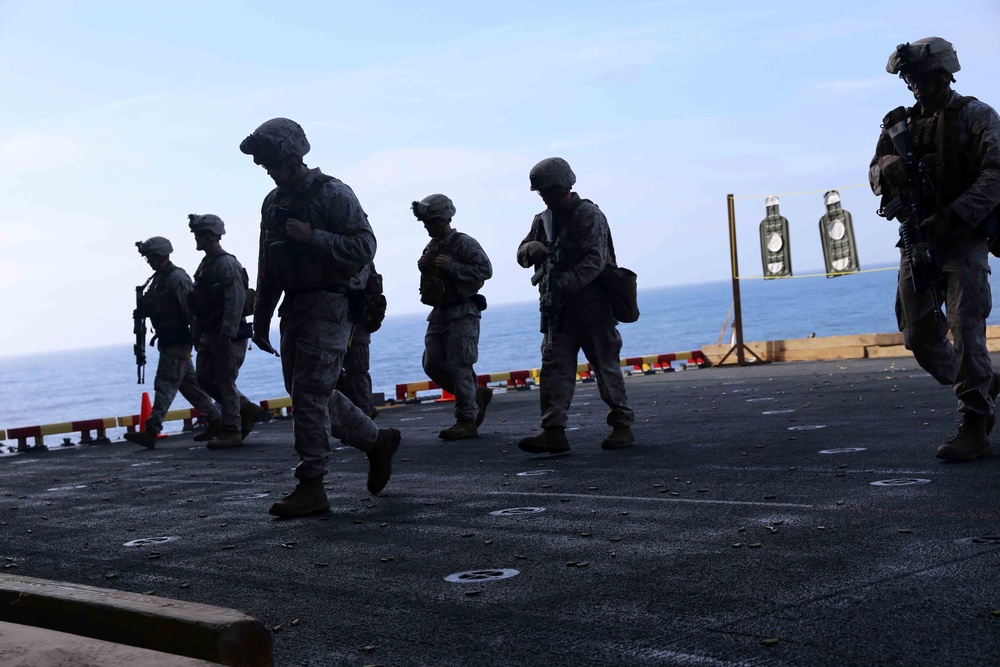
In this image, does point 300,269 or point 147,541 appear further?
point 300,269

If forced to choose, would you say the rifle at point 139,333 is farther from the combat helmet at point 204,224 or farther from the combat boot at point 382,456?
the combat boot at point 382,456

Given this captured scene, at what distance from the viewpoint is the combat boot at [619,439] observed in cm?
840

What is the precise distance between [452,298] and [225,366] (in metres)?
2.68

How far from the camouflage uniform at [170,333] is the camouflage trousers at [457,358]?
3258 mm

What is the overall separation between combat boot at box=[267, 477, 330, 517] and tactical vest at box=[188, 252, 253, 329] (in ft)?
Answer: 19.5

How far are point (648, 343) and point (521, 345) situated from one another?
13.0 meters

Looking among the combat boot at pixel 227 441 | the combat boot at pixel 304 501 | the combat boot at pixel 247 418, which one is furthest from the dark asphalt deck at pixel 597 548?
the combat boot at pixel 247 418

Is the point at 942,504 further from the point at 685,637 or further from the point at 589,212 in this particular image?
the point at 589,212

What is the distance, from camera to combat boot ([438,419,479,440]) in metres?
10.5

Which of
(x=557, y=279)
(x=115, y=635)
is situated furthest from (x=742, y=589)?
(x=557, y=279)

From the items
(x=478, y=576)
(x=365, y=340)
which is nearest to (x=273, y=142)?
(x=478, y=576)

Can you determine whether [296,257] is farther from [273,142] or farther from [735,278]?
[735,278]

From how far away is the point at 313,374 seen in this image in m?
6.23

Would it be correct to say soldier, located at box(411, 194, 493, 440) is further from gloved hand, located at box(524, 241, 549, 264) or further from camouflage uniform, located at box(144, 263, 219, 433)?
camouflage uniform, located at box(144, 263, 219, 433)
